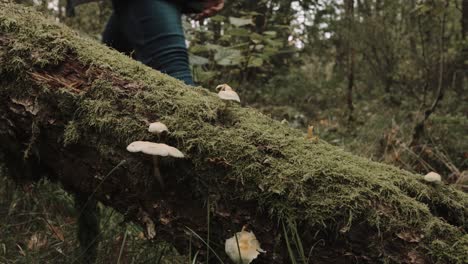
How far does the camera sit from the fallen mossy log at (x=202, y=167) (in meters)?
1.35

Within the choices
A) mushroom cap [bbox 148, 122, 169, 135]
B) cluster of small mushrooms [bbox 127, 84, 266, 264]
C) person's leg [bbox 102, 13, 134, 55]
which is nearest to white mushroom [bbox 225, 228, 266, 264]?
cluster of small mushrooms [bbox 127, 84, 266, 264]

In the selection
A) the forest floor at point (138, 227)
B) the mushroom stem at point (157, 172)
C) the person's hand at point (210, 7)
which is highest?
the person's hand at point (210, 7)

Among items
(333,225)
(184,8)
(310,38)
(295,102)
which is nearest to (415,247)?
(333,225)

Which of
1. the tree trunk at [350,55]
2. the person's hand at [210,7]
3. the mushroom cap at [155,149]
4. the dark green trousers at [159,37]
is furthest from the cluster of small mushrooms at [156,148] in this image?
the tree trunk at [350,55]

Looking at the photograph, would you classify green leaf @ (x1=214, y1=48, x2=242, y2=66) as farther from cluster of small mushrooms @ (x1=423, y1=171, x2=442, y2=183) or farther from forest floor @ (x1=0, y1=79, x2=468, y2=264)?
cluster of small mushrooms @ (x1=423, y1=171, x2=442, y2=183)

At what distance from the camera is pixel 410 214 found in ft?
4.52

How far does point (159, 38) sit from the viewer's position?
2.56 m

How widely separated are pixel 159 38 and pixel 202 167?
1332 millimetres

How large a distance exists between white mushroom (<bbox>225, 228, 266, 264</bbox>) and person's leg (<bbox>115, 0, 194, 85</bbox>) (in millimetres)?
1335

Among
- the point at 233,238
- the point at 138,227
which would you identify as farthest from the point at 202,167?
the point at 138,227

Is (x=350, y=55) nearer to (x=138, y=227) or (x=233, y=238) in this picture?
(x=138, y=227)

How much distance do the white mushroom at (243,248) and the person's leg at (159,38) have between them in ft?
4.38

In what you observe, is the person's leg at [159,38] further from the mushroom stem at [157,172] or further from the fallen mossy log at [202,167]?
the mushroom stem at [157,172]

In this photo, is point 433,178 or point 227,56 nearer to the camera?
point 433,178
